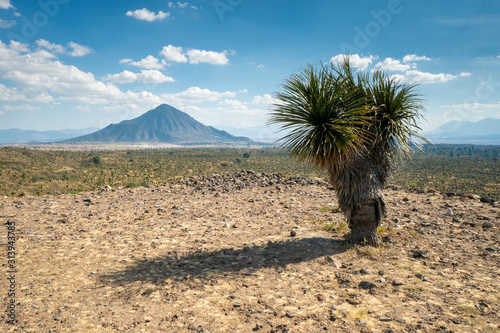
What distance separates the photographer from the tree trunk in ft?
21.3

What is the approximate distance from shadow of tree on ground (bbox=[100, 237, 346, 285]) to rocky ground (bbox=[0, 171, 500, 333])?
0.04 metres

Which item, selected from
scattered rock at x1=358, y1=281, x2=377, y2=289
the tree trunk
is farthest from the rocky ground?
the tree trunk

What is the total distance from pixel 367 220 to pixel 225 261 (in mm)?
3626

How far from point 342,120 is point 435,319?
12.8 ft

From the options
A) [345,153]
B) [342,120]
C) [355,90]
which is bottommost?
[345,153]

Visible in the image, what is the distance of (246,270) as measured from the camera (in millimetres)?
5508

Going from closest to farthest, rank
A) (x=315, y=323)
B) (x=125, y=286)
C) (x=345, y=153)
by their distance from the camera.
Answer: (x=315, y=323)
(x=125, y=286)
(x=345, y=153)

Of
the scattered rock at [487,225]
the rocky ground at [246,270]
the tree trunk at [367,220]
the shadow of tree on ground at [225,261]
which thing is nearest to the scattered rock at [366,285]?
the rocky ground at [246,270]

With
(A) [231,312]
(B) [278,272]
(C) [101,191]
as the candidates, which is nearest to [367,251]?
(B) [278,272]

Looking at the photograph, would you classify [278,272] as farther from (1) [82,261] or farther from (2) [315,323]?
(1) [82,261]

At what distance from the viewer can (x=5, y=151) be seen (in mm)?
53656

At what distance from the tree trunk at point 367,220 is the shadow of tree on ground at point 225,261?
53 centimetres

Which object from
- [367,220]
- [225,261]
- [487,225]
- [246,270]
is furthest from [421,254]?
[225,261]

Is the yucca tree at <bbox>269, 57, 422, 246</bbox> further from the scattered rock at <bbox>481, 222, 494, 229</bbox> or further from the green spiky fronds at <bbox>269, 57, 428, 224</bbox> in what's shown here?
the scattered rock at <bbox>481, 222, 494, 229</bbox>
